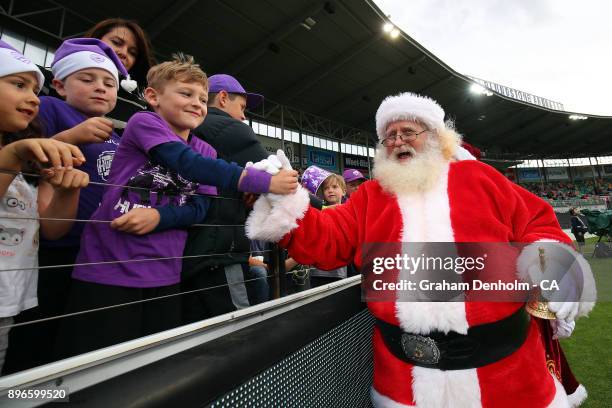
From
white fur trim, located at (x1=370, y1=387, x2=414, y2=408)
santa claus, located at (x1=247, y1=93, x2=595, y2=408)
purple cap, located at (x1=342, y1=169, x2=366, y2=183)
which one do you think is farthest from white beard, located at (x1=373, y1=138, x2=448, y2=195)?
purple cap, located at (x1=342, y1=169, x2=366, y2=183)

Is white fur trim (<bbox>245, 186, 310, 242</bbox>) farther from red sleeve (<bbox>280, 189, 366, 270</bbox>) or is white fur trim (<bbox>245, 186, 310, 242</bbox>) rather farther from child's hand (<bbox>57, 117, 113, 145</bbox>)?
child's hand (<bbox>57, 117, 113, 145</bbox>)

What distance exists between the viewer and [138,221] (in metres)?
1.01

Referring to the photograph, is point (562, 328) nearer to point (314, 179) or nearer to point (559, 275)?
point (559, 275)

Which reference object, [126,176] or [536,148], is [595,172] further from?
[126,176]

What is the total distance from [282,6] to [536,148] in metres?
29.3

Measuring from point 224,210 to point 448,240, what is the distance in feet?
2.87

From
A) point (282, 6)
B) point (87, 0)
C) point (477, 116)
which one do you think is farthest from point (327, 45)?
Answer: point (477, 116)

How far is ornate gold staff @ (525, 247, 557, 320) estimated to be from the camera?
1163 millimetres

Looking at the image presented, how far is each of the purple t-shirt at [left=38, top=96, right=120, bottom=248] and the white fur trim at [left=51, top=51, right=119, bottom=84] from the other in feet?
0.38

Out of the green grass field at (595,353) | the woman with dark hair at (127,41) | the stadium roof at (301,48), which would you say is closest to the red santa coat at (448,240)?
the woman with dark hair at (127,41)

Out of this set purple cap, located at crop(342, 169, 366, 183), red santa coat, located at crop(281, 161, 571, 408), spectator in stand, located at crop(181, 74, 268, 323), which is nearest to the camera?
red santa coat, located at crop(281, 161, 571, 408)

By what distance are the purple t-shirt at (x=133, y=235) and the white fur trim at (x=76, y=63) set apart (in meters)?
0.33

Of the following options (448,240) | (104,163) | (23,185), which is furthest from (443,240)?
(23,185)

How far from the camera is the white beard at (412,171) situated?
1388 mm
